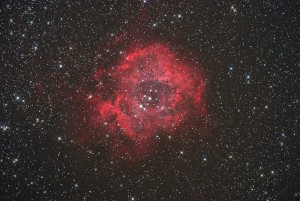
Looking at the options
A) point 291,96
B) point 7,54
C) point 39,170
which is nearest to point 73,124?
→ point 39,170

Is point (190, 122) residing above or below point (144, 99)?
below

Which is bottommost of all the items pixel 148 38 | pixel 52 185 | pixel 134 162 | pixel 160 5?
pixel 52 185

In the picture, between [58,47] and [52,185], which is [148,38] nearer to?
[58,47]
